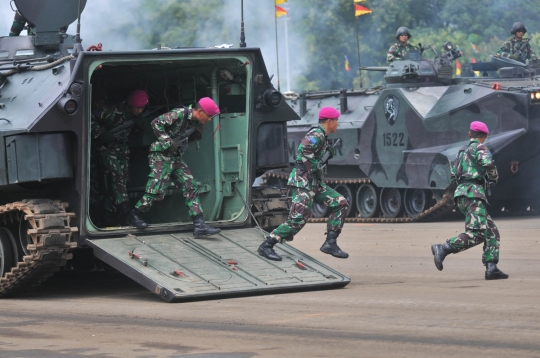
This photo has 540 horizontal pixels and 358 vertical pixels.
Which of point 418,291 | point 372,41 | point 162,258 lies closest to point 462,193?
point 418,291

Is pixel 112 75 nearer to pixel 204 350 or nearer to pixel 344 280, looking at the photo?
pixel 344 280

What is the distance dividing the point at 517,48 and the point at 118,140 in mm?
13042

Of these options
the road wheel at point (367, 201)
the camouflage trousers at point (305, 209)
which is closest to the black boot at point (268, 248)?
the camouflage trousers at point (305, 209)

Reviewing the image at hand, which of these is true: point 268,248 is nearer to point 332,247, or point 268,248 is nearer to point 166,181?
point 332,247

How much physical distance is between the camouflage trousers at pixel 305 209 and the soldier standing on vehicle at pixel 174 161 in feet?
2.35

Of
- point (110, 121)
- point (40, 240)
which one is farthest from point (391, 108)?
point (40, 240)

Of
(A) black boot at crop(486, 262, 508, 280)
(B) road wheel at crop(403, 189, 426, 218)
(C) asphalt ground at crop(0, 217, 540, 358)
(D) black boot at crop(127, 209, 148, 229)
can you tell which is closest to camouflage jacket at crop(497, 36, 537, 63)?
(B) road wheel at crop(403, 189, 426, 218)

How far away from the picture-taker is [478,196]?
12.2 meters

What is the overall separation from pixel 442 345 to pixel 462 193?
4.43m

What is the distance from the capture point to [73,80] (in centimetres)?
1170

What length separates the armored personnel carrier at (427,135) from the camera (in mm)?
20844

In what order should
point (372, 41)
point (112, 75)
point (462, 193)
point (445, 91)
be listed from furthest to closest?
point (372, 41)
point (445, 91)
point (112, 75)
point (462, 193)

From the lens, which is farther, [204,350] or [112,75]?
[112,75]

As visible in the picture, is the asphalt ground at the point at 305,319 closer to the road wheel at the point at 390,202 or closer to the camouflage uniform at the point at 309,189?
the camouflage uniform at the point at 309,189
